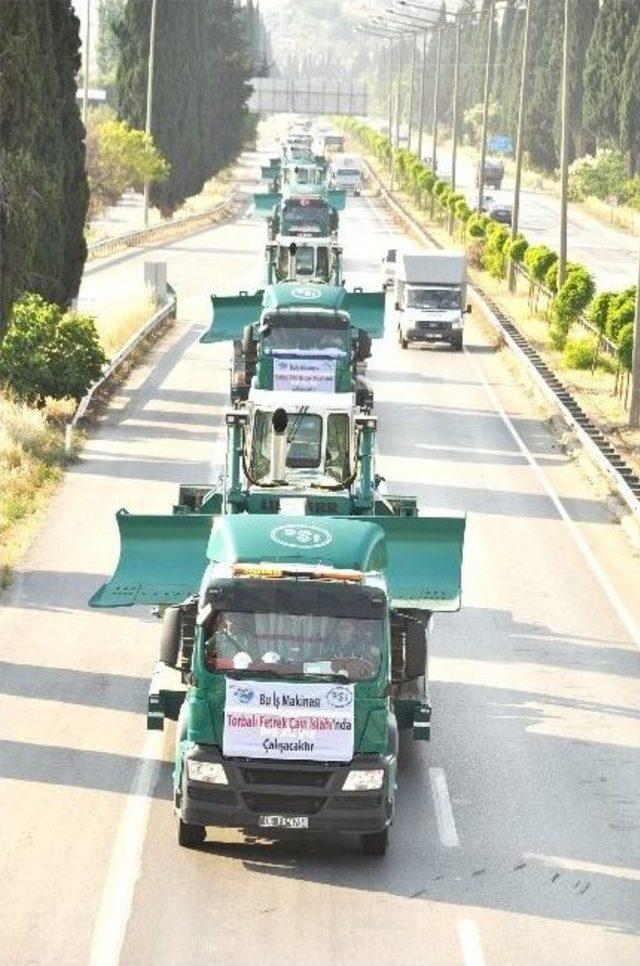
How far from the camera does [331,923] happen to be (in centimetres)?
1730

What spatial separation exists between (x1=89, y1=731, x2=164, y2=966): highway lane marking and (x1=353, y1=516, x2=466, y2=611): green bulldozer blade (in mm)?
2835

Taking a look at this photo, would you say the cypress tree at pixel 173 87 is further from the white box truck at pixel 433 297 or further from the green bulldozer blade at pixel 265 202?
the white box truck at pixel 433 297

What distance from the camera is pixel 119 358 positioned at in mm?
51062

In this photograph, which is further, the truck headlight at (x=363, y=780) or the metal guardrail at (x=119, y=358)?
the metal guardrail at (x=119, y=358)

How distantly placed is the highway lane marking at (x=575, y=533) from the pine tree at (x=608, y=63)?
89.9 meters

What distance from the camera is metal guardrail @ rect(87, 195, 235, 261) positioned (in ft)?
284

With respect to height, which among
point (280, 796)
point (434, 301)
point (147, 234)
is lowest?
point (147, 234)

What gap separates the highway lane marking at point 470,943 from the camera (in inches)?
655

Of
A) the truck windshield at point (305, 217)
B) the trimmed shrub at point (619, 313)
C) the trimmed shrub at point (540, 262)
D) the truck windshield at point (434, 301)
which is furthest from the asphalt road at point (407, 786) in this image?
the truck windshield at point (305, 217)

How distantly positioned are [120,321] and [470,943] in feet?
139

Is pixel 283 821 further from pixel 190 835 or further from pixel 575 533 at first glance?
pixel 575 533

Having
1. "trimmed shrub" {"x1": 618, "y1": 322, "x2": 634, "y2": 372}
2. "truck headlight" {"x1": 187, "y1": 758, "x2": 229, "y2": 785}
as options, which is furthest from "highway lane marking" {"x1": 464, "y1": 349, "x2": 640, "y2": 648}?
"truck headlight" {"x1": 187, "y1": 758, "x2": 229, "y2": 785}

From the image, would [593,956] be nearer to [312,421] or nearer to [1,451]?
[312,421]

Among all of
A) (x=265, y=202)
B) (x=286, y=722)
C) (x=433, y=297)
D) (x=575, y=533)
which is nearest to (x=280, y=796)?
(x=286, y=722)
